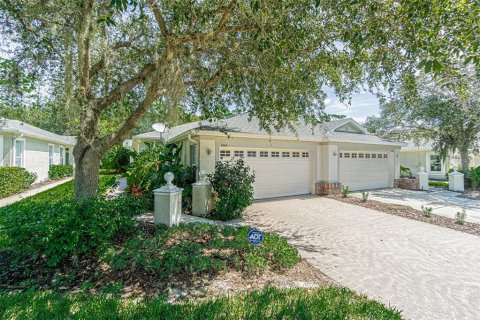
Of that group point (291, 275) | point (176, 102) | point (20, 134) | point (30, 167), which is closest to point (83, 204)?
point (176, 102)

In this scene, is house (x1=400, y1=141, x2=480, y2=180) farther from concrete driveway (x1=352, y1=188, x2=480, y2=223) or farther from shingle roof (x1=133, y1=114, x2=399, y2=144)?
shingle roof (x1=133, y1=114, x2=399, y2=144)

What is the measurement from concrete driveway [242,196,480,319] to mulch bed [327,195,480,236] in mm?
521

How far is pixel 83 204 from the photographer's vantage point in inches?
171

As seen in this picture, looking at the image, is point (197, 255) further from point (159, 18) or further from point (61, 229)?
point (159, 18)

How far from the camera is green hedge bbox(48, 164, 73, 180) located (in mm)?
17953

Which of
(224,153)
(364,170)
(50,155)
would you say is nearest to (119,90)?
(224,153)

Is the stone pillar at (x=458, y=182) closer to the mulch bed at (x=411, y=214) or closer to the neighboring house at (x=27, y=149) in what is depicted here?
the mulch bed at (x=411, y=214)

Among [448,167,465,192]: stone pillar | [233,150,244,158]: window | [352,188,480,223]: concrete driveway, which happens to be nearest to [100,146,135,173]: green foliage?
[233,150,244,158]: window

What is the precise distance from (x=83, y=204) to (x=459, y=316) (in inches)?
229

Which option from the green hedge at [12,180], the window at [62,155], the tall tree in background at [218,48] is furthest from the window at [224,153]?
the window at [62,155]

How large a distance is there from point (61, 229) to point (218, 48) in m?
4.94

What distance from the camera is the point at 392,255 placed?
5129 mm

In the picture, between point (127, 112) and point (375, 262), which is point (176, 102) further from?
point (375, 262)

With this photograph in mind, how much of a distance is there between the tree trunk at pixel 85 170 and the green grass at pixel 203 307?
2.47 meters
